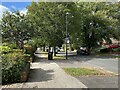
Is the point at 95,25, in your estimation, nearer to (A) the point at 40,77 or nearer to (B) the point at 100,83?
(A) the point at 40,77

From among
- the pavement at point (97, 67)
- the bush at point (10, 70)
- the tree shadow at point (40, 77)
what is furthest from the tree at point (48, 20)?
the bush at point (10, 70)

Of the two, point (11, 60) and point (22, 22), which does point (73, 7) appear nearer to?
point (22, 22)

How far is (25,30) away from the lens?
33312mm

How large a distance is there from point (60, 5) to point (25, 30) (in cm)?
617

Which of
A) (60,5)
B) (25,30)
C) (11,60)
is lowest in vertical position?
(11,60)

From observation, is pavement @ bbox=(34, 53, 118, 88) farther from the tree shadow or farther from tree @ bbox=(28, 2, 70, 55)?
tree @ bbox=(28, 2, 70, 55)

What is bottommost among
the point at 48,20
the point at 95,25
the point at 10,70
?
the point at 10,70

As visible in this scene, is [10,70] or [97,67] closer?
[10,70]

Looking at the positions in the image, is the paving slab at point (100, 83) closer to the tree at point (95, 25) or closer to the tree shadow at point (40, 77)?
the tree shadow at point (40, 77)

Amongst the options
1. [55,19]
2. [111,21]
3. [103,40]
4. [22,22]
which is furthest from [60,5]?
[103,40]

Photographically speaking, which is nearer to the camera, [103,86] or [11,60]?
[103,86]

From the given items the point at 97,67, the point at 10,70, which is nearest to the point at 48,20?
the point at 97,67

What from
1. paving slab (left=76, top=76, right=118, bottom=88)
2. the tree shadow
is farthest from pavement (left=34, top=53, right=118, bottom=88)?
the tree shadow

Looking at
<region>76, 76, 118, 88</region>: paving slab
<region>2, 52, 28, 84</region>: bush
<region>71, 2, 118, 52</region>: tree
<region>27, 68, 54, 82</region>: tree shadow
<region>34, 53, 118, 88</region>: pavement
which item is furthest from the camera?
<region>71, 2, 118, 52</region>: tree
